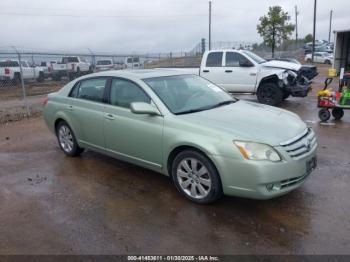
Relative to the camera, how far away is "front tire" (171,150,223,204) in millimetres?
3764

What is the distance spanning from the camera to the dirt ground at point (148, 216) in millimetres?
→ 3230

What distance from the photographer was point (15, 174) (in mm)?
5301

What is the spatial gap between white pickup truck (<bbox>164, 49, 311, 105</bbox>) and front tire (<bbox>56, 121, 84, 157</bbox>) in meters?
5.86

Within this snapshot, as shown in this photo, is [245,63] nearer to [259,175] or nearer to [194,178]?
[194,178]

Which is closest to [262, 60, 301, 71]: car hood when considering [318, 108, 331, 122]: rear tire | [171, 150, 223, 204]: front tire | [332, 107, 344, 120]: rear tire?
[332, 107, 344, 120]: rear tire

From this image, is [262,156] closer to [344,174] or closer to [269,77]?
[344,174]

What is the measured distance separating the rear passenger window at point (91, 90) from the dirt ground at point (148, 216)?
1.11m

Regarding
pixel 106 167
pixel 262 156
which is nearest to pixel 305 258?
pixel 262 156

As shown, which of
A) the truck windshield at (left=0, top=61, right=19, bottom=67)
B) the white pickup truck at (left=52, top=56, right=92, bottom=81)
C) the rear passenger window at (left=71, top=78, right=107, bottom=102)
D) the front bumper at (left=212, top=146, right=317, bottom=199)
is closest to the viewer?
the front bumper at (left=212, top=146, right=317, bottom=199)

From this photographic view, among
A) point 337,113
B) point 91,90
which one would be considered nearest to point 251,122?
point 91,90

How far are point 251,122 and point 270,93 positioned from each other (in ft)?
22.9

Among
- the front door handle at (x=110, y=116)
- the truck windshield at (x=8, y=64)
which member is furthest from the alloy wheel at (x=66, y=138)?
the truck windshield at (x=8, y=64)

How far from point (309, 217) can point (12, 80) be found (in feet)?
67.3

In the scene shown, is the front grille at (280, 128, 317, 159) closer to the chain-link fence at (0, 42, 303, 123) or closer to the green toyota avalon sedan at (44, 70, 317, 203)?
the green toyota avalon sedan at (44, 70, 317, 203)
